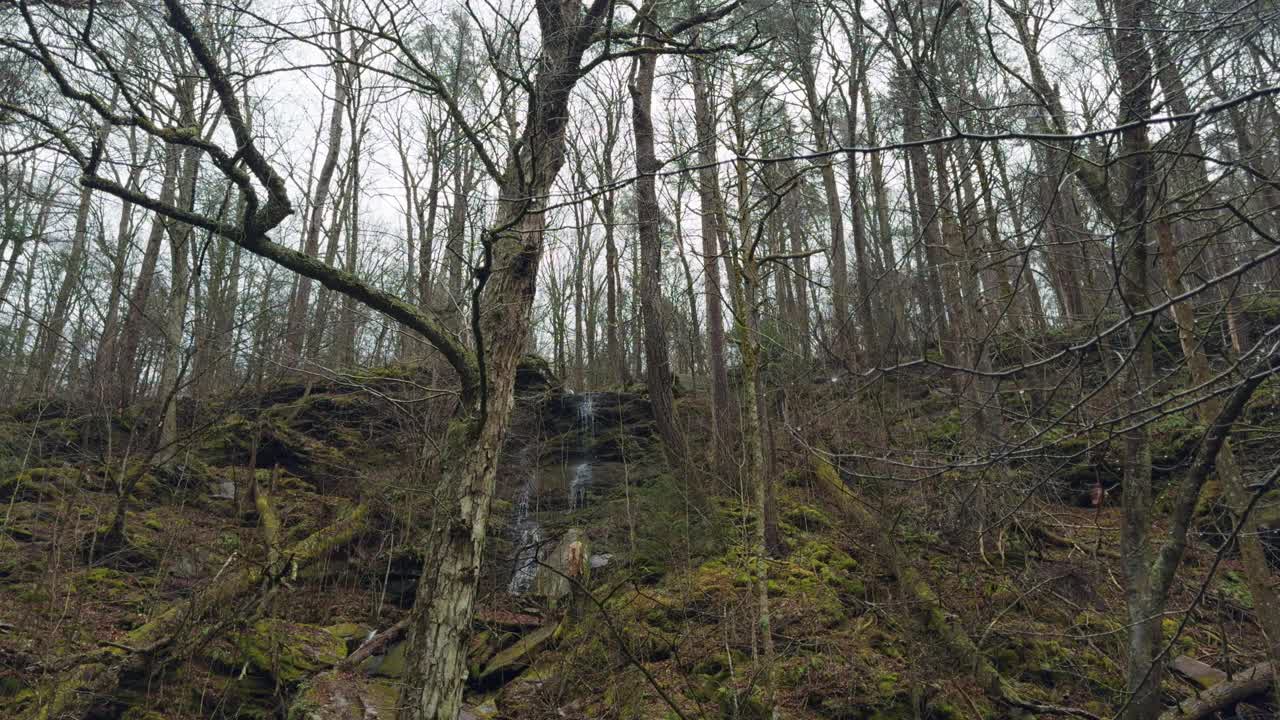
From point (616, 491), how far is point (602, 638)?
10.4 ft

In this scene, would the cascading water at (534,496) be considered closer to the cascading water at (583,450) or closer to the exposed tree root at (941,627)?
the cascading water at (583,450)

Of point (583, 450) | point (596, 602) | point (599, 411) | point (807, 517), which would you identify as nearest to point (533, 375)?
point (599, 411)

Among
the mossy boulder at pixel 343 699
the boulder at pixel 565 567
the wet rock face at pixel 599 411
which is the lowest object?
the mossy boulder at pixel 343 699

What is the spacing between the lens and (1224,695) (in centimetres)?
418

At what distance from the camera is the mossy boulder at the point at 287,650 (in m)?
5.48

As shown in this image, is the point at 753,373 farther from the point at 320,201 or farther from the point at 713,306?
the point at 320,201

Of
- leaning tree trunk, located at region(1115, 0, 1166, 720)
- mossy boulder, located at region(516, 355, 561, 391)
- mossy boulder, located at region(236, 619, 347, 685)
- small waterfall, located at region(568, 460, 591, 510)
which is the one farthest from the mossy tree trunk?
mossy boulder, located at region(516, 355, 561, 391)

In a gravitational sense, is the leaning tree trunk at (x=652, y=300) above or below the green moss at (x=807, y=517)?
above

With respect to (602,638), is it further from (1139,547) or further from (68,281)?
(68,281)

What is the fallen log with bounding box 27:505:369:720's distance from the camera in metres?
4.43

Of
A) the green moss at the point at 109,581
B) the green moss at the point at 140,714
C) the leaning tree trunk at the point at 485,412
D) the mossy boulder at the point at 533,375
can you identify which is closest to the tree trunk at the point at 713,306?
the leaning tree trunk at the point at 485,412

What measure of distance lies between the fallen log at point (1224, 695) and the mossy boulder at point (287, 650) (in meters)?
6.58

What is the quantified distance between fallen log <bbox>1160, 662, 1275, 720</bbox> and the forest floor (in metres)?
0.11

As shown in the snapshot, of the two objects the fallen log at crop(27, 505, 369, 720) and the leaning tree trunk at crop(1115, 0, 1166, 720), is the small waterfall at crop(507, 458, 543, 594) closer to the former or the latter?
the fallen log at crop(27, 505, 369, 720)
